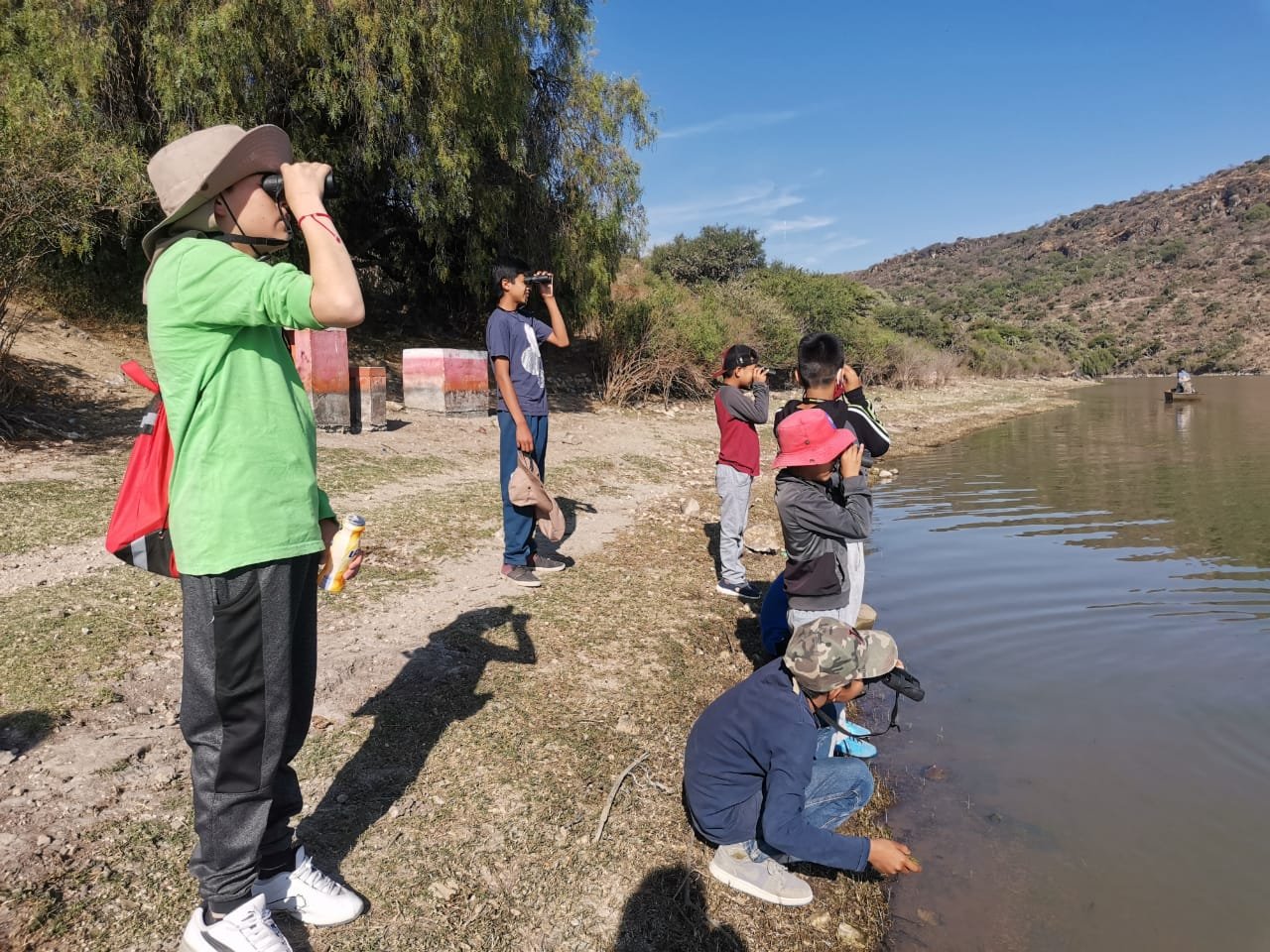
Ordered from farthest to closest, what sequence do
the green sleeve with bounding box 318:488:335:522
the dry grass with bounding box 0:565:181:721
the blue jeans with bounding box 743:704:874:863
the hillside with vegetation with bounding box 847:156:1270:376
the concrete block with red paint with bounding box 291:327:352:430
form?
the hillside with vegetation with bounding box 847:156:1270:376 < the concrete block with red paint with bounding box 291:327:352:430 < the dry grass with bounding box 0:565:181:721 < the blue jeans with bounding box 743:704:874:863 < the green sleeve with bounding box 318:488:335:522

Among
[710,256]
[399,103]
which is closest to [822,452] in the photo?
[399,103]

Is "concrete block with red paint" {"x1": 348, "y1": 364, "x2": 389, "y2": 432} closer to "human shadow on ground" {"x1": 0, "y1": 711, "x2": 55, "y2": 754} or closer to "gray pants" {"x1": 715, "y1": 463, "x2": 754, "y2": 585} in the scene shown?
"gray pants" {"x1": 715, "y1": 463, "x2": 754, "y2": 585}

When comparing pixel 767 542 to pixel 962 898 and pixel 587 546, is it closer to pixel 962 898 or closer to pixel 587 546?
pixel 587 546

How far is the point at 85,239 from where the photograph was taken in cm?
934

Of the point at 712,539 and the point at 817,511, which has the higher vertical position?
the point at 817,511

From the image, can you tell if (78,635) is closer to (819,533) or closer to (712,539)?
(819,533)

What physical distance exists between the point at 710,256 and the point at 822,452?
35382 mm

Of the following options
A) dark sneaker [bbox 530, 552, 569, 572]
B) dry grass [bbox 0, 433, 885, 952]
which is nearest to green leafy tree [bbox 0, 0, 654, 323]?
dark sneaker [bbox 530, 552, 569, 572]

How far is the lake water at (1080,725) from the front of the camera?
305 centimetres

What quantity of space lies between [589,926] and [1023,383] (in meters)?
42.4

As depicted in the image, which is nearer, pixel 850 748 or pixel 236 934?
pixel 236 934

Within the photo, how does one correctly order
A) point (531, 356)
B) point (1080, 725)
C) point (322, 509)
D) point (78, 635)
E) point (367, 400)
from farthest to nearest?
1. point (367, 400)
2. point (531, 356)
3. point (1080, 725)
4. point (78, 635)
5. point (322, 509)

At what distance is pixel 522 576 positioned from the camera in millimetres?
5672

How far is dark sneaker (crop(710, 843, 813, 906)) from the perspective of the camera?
2.85 metres
